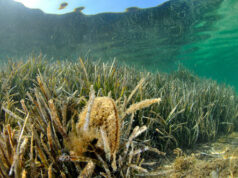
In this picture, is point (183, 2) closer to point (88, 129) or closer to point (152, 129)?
point (152, 129)

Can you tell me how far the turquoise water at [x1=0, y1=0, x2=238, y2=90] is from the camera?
15531 mm

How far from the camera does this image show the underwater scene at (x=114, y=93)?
1597 millimetres

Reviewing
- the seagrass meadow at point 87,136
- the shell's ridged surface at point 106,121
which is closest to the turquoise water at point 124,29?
the seagrass meadow at point 87,136

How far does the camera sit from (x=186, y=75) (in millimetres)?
9000

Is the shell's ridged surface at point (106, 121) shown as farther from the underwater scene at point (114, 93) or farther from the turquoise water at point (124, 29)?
the turquoise water at point (124, 29)

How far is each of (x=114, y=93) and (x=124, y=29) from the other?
16.8 meters

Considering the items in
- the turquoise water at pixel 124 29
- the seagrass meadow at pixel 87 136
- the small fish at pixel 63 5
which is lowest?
the seagrass meadow at pixel 87 136

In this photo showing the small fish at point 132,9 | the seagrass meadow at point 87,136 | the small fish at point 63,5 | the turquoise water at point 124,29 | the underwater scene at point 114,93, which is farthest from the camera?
the turquoise water at point 124,29

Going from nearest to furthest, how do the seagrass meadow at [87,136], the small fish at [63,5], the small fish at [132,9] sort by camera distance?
the seagrass meadow at [87,136] → the small fish at [63,5] → the small fish at [132,9]

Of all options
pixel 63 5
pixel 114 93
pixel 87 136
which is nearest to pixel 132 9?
pixel 63 5

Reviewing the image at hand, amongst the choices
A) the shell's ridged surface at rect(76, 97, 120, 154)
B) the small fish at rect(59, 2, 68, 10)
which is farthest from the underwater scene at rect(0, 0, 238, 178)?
the small fish at rect(59, 2, 68, 10)

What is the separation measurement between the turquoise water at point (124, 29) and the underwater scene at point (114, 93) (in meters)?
0.11

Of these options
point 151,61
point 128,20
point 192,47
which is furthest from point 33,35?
point 192,47

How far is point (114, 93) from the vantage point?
9.06 ft
